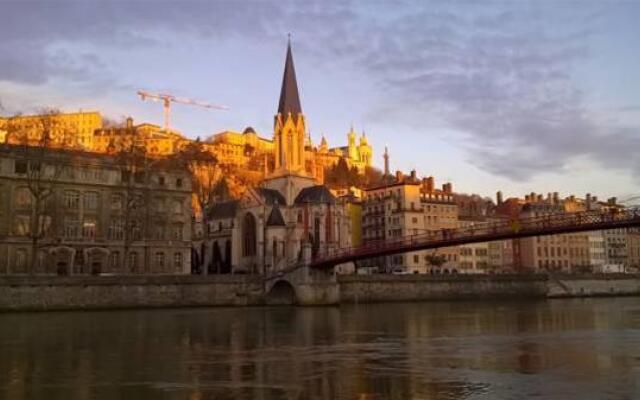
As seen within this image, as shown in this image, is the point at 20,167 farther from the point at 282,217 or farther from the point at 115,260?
the point at 282,217

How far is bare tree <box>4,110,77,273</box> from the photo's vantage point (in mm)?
70125

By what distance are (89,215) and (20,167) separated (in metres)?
8.63

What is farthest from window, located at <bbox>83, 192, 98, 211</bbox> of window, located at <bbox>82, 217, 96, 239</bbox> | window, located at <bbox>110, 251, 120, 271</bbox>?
window, located at <bbox>110, 251, 120, 271</bbox>

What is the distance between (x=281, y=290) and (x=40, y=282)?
81.2 ft

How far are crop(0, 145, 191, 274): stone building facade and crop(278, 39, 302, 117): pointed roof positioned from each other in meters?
32.9

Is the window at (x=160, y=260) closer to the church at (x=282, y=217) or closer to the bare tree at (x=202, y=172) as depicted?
the church at (x=282, y=217)

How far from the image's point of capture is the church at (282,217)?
340ft

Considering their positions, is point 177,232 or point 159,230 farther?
point 177,232

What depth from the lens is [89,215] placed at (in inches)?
3108

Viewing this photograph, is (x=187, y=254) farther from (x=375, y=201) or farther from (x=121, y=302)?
(x=375, y=201)

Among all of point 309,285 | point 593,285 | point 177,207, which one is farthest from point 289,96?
point 593,285

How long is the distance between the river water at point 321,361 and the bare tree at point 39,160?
28.8 metres

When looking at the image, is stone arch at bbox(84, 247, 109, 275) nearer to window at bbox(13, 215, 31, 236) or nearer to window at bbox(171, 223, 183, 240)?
window at bbox(13, 215, 31, 236)

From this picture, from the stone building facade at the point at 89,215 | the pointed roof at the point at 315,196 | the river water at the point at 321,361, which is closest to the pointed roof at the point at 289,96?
the pointed roof at the point at 315,196
